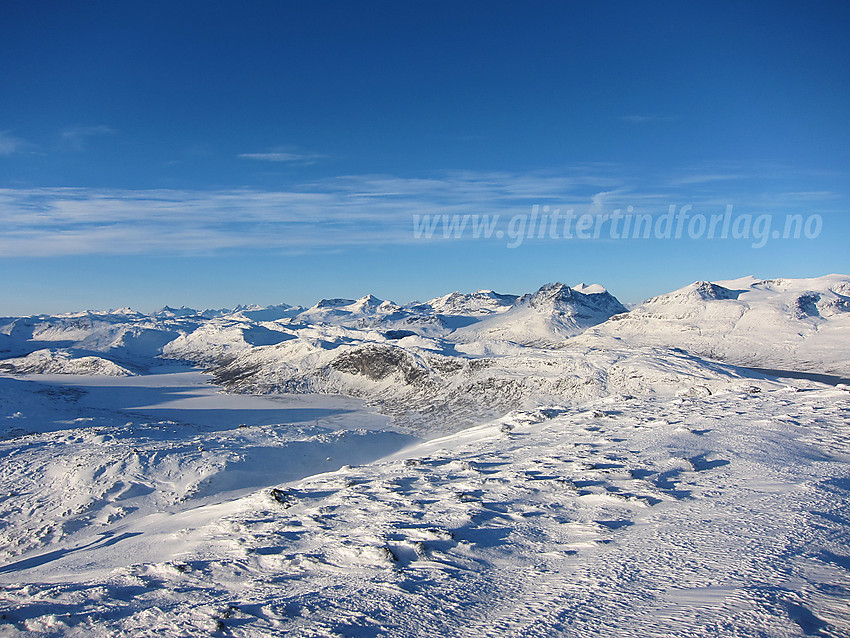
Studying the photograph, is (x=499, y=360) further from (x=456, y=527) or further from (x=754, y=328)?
(x=754, y=328)

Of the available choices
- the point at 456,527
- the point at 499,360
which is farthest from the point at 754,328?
the point at 456,527

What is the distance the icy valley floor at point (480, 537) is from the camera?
25.6ft

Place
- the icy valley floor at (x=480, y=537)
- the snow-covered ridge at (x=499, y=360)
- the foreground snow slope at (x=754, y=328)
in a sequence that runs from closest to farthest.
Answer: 1. the icy valley floor at (x=480, y=537)
2. the snow-covered ridge at (x=499, y=360)
3. the foreground snow slope at (x=754, y=328)

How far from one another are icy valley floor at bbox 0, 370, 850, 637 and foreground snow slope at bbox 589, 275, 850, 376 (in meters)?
127

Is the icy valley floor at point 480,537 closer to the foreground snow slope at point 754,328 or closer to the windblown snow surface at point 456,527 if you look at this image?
the windblown snow surface at point 456,527

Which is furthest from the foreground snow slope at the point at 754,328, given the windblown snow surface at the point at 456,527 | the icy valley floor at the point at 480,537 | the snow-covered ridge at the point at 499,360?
the icy valley floor at the point at 480,537

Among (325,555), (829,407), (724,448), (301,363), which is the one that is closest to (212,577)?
(325,555)

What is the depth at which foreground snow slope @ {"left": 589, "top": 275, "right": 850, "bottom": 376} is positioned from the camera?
431 ft

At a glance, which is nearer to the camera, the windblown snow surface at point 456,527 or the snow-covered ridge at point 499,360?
the windblown snow surface at point 456,527

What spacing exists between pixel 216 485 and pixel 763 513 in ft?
88.8

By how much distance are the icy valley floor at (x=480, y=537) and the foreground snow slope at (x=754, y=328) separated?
127 metres

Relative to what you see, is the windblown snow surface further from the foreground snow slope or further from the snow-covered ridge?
the foreground snow slope

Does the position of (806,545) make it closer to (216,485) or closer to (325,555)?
(325,555)

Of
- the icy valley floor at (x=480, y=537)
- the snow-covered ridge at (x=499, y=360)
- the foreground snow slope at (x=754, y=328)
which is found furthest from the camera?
the foreground snow slope at (x=754, y=328)
